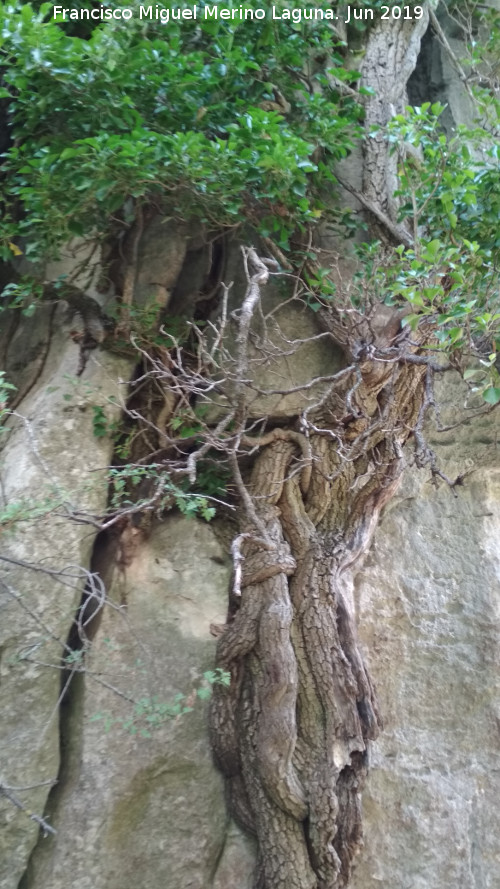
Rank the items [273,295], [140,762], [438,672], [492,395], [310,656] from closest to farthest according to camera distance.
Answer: [492,395]
[140,762]
[310,656]
[438,672]
[273,295]

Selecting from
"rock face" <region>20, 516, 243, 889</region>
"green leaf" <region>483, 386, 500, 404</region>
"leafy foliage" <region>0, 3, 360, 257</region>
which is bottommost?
"rock face" <region>20, 516, 243, 889</region>

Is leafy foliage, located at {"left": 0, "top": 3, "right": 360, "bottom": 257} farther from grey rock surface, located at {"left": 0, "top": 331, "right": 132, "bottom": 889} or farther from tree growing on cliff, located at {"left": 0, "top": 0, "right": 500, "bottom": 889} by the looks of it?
grey rock surface, located at {"left": 0, "top": 331, "right": 132, "bottom": 889}

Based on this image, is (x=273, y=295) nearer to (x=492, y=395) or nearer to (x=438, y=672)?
(x=492, y=395)

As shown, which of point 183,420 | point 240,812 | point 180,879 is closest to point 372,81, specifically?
point 183,420

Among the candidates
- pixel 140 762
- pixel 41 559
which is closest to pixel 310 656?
pixel 140 762

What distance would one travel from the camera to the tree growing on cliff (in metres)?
2.68

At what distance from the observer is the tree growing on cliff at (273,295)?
2678 millimetres

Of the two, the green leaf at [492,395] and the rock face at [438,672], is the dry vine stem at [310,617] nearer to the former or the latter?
the rock face at [438,672]

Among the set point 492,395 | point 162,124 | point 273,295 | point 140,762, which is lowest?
point 140,762

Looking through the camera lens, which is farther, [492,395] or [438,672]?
[438,672]

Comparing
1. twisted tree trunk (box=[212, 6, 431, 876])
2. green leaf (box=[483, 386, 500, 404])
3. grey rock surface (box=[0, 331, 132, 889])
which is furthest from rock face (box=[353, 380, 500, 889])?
grey rock surface (box=[0, 331, 132, 889])

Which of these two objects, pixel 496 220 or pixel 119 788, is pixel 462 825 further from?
pixel 496 220

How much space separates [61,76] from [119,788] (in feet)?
9.44

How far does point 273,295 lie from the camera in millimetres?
3518
